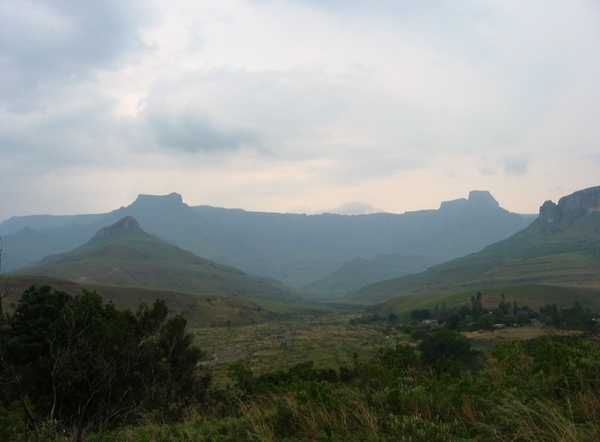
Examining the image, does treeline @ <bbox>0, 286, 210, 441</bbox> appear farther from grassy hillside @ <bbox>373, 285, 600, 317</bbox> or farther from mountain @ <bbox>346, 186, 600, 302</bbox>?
mountain @ <bbox>346, 186, 600, 302</bbox>

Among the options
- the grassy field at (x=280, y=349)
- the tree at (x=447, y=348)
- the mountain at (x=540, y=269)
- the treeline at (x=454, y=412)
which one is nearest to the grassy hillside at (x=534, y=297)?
the mountain at (x=540, y=269)

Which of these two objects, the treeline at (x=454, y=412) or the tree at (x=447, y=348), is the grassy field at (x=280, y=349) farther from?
the treeline at (x=454, y=412)

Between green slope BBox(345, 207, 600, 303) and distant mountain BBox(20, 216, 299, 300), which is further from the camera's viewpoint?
distant mountain BBox(20, 216, 299, 300)

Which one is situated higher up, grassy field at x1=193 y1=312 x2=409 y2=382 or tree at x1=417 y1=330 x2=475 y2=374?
tree at x1=417 y1=330 x2=475 y2=374

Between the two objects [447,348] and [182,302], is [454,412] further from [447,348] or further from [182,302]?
[182,302]

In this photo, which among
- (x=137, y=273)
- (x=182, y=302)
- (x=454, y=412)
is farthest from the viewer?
(x=137, y=273)

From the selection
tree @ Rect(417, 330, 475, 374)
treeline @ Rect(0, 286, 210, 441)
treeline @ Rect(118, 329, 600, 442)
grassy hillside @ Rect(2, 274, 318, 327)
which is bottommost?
grassy hillside @ Rect(2, 274, 318, 327)

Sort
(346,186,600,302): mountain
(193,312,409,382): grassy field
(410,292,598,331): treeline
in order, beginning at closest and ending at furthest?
(193,312,409,382): grassy field
(410,292,598,331): treeline
(346,186,600,302): mountain

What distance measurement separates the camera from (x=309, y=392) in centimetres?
758

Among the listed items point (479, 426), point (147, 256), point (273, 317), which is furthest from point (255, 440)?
point (147, 256)

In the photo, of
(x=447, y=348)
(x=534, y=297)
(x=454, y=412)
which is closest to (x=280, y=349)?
(x=447, y=348)

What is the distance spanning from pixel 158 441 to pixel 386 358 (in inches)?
310

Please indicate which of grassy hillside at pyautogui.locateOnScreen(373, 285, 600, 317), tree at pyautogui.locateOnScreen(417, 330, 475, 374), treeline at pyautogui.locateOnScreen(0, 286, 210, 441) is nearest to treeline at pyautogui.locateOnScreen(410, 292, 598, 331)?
grassy hillside at pyautogui.locateOnScreen(373, 285, 600, 317)

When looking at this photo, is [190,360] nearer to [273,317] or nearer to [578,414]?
[578,414]
